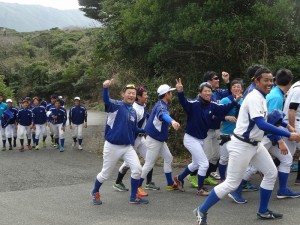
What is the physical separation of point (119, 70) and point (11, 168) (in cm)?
578

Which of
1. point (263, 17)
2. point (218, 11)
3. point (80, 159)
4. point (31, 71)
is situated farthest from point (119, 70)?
point (31, 71)

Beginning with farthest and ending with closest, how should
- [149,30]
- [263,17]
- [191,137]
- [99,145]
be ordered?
[99,145]
[149,30]
[263,17]
[191,137]

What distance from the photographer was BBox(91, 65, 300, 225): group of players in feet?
17.0

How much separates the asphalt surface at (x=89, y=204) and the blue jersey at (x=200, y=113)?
46.1 inches

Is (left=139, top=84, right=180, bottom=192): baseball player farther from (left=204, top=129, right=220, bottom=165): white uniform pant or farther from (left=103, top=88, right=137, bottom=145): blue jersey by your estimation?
(left=204, top=129, right=220, bottom=165): white uniform pant

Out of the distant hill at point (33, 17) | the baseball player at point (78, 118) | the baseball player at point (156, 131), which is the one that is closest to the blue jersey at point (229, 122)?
the baseball player at point (156, 131)

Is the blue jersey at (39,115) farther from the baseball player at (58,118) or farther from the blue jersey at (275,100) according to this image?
the blue jersey at (275,100)

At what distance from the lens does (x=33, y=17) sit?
13738 centimetres

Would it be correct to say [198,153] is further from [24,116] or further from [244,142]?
[24,116]

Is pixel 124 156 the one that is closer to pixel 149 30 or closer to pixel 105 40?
pixel 149 30

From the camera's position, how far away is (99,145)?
13.9 m

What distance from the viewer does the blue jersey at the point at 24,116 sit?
47.4 ft

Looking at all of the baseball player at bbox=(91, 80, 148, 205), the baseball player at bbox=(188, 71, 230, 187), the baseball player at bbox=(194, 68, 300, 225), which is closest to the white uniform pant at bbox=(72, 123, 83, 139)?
the baseball player at bbox=(188, 71, 230, 187)

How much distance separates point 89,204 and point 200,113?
251cm
